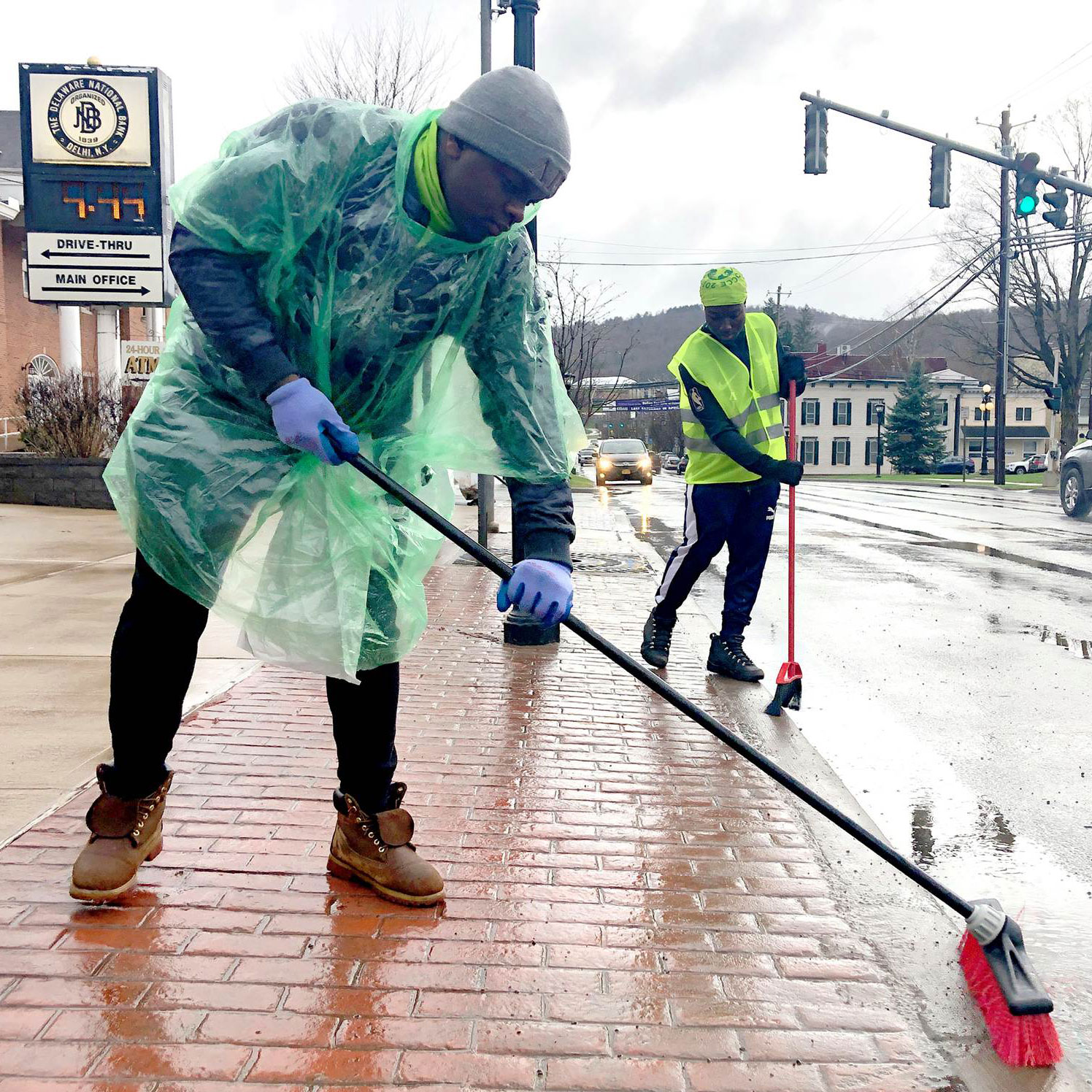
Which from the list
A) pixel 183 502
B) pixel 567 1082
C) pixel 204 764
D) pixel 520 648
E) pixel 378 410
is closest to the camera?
pixel 567 1082

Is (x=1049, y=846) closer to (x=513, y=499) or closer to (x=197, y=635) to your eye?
(x=513, y=499)

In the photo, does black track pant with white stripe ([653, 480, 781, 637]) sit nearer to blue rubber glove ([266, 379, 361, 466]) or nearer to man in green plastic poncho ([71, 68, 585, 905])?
man in green plastic poncho ([71, 68, 585, 905])

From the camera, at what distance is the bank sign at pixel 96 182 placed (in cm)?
1384

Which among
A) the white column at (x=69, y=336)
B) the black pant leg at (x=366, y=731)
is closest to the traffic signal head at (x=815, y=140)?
the white column at (x=69, y=336)

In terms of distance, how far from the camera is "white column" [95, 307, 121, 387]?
54.2 ft

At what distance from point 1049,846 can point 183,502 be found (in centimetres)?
266

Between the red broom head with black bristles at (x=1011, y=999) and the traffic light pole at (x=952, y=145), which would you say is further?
the traffic light pole at (x=952, y=145)

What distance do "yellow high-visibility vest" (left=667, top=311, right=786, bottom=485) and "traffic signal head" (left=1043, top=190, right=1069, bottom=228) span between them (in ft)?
43.1

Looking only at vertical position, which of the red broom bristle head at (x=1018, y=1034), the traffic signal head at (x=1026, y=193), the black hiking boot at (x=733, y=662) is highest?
the traffic signal head at (x=1026, y=193)

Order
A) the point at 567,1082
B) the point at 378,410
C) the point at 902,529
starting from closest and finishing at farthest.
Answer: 1. the point at 567,1082
2. the point at 378,410
3. the point at 902,529

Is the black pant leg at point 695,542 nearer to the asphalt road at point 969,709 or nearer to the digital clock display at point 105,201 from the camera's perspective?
the asphalt road at point 969,709

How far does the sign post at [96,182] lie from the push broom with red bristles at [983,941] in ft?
42.1

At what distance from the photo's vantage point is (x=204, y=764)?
3.57 m

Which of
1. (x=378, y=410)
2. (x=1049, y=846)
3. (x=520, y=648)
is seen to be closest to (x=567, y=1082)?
(x=378, y=410)
